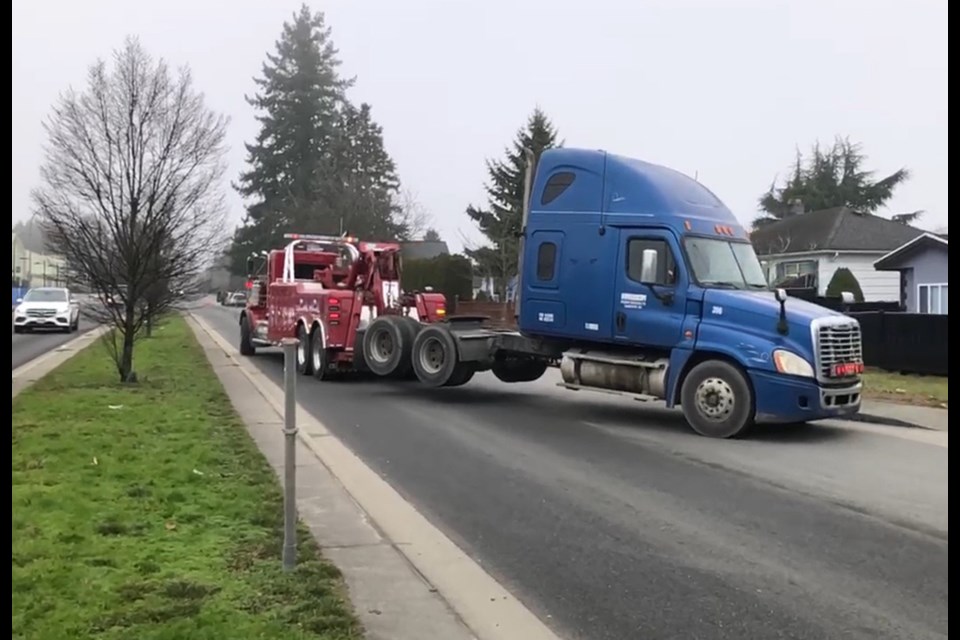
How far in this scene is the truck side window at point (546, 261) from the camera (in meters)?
13.3

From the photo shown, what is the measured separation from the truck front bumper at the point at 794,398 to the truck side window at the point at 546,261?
10.6 feet

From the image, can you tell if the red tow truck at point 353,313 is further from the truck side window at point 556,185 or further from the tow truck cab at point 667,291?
the truck side window at point 556,185

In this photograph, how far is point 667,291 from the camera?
12266 mm

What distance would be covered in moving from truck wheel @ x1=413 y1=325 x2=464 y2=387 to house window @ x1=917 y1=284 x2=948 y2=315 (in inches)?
693

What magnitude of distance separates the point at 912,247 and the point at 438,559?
24.5 m

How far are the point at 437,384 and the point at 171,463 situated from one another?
6373mm

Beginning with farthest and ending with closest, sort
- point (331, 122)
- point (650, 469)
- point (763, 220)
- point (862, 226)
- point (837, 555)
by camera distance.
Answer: point (331, 122) < point (763, 220) < point (862, 226) < point (650, 469) < point (837, 555)

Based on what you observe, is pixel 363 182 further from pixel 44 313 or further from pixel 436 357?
pixel 436 357

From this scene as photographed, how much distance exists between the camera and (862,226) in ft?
133

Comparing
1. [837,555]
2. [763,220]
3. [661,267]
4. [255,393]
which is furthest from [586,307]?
[763,220]

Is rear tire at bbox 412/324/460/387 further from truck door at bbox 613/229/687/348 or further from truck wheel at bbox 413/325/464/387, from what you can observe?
truck door at bbox 613/229/687/348

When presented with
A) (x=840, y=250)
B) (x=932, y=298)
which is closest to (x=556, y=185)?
(x=932, y=298)

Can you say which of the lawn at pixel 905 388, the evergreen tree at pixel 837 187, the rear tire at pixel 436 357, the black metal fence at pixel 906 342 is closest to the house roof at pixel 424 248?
the evergreen tree at pixel 837 187

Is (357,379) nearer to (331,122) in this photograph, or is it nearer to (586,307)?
(586,307)
